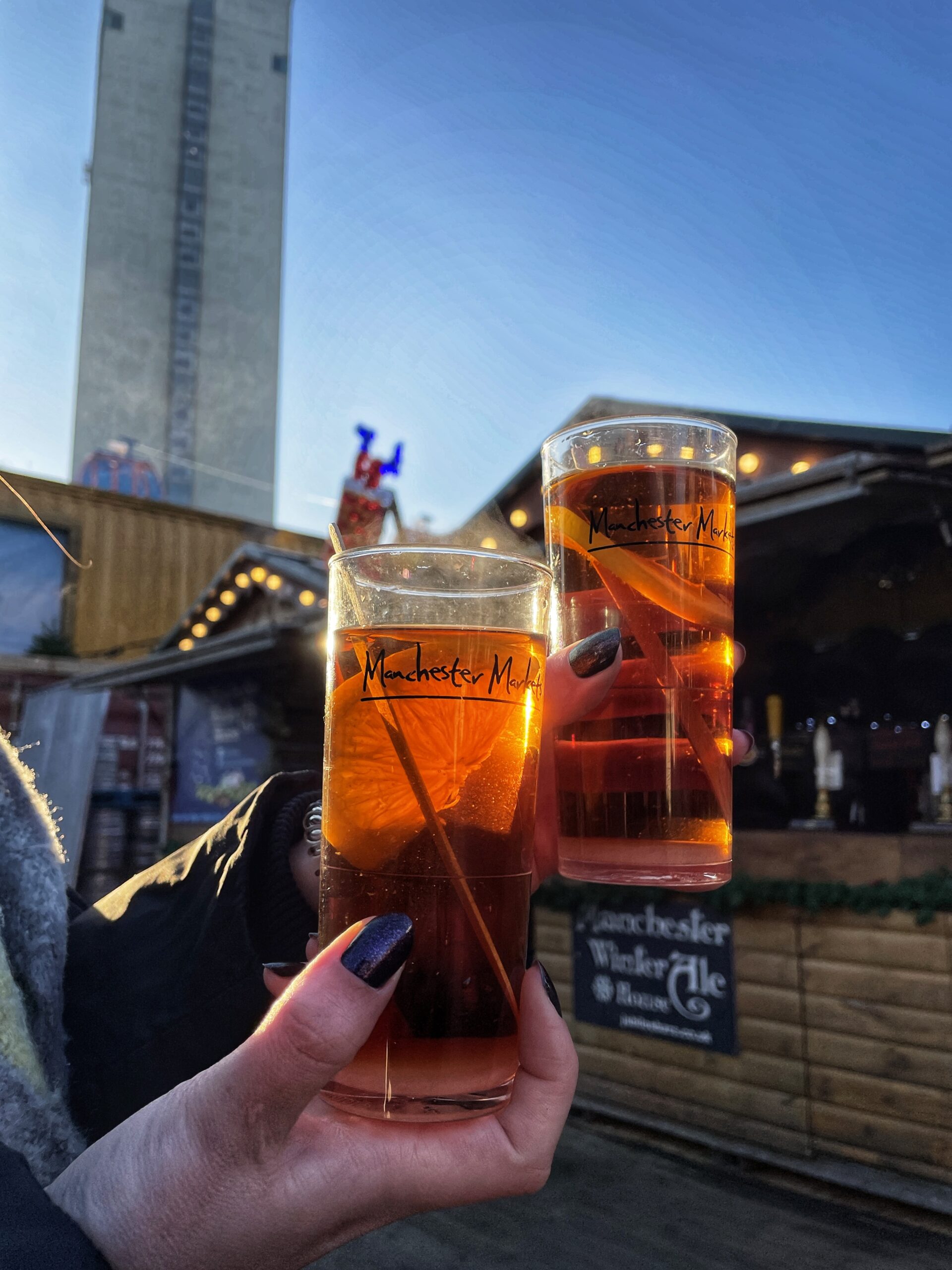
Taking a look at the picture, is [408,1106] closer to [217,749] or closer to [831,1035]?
[831,1035]

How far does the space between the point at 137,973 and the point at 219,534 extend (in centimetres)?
1357

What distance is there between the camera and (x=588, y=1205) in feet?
12.1

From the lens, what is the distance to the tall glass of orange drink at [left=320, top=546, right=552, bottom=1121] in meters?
0.77

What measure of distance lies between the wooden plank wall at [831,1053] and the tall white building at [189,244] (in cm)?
2064

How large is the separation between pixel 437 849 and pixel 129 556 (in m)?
13.7

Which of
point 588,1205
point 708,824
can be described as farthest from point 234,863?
point 588,1205

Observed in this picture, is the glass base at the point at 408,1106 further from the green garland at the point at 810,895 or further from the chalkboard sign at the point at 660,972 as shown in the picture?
the chalkboard sign at the point at 660,972

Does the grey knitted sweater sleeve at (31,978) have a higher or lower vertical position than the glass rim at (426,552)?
lower

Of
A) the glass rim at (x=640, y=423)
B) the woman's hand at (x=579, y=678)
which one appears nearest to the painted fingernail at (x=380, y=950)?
the woman's hand at (x=579, y=678)

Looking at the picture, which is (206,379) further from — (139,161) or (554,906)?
(554,906)

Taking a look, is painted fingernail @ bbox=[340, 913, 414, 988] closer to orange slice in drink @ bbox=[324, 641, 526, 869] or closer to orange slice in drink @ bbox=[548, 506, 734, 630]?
orange slice in drink @ bbox=[324, 641, 526, 869]

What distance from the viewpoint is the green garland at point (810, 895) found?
3.60m

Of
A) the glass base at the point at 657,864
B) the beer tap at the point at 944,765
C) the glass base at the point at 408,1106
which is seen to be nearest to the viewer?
the glass base at the point at 408,1106

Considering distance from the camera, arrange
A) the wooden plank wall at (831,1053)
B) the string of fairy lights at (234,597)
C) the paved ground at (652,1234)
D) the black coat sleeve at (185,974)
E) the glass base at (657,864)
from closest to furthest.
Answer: the glass base at (657,864) < the black coat sleeve at (185,974) < the paved ground at (652,1234) < the wooden plank wall at (831,1053) < the string of fairy lights at (234,597)
